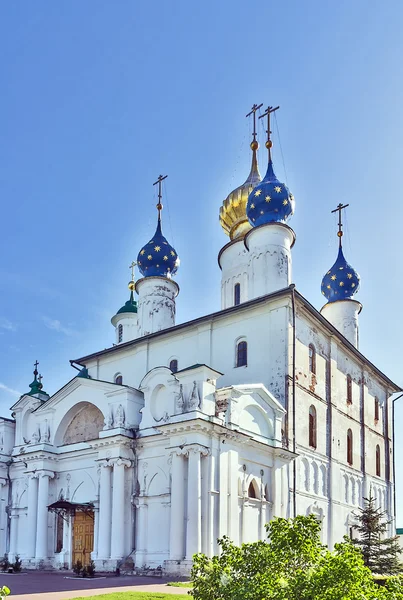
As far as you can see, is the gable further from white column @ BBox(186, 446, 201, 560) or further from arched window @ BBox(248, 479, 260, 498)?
arched window @ BBox(248, 479, 260, 498)

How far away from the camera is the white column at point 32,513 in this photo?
74.7 ft

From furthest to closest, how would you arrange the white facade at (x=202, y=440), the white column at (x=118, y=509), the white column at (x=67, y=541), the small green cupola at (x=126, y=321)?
the small green cupola at (x=126, y=321) < the white column at (x=67, y=541) < the white column at (x=118, y=509) < the white facade at (x=202, y=440)

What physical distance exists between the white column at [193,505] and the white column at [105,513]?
3398 millimetres

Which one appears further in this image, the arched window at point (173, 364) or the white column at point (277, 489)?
the arched window at point (173, 364)

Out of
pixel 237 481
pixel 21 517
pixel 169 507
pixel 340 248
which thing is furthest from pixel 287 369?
pixel 340 248

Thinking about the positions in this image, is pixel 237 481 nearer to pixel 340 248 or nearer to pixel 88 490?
pixel 88 490

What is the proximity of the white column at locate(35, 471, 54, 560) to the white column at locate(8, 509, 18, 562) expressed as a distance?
1.68m

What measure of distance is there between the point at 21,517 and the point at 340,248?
22021 mm

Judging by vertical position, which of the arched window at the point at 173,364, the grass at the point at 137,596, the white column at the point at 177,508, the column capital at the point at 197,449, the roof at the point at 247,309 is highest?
the roof at the point at 247,309

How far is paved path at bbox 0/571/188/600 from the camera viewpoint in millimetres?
13664

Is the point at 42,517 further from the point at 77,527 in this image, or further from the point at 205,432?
the point at 205,432

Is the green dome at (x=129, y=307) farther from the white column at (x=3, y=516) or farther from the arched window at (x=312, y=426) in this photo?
the arched window at (x=312, y=426)

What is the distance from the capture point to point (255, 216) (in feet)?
94.9

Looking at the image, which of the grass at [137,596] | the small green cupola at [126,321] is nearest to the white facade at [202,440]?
the grass at [137,596]
